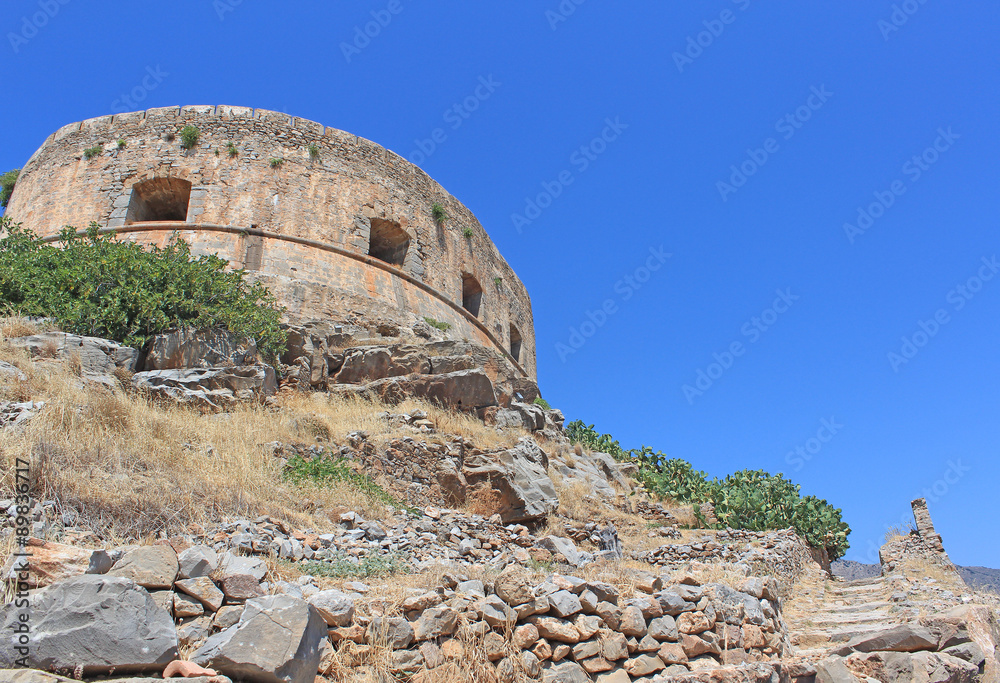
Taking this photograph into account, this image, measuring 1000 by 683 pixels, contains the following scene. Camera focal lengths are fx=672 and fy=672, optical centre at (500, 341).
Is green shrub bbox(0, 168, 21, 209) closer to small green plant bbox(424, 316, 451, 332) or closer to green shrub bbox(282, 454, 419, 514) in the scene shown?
small green plant bbox(424, 316, 451, 332)

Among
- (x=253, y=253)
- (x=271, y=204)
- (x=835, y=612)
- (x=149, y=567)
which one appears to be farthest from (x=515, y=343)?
(x=149, y=567)

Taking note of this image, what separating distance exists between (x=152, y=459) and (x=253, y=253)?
7.03m

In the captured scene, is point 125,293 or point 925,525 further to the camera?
point 925,525

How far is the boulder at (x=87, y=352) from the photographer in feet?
20.1

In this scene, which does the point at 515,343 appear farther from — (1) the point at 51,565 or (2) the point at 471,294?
(1) the point at 51,565

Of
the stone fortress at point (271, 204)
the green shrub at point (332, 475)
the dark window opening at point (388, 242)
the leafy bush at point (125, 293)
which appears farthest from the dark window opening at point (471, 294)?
the green shrub at point (332, 475)

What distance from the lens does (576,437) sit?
467 inches

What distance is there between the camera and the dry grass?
3.83 m

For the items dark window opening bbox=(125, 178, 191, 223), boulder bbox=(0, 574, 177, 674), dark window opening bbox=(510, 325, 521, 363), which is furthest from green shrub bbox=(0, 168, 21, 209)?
boulder bbox=(0, 574, 177, 674)

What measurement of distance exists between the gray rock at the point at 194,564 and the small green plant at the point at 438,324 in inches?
366

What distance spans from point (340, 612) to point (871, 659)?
3173 millimetres

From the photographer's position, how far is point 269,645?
2.59m

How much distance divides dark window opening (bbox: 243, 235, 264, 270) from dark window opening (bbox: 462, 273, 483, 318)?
4.95 m

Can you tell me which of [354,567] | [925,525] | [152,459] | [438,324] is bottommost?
[354,567]
